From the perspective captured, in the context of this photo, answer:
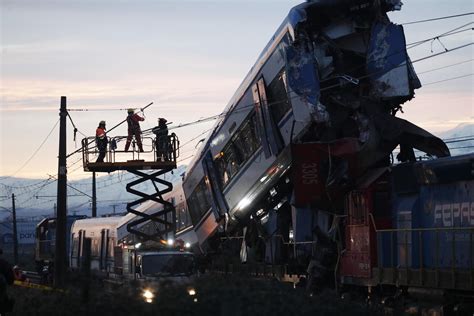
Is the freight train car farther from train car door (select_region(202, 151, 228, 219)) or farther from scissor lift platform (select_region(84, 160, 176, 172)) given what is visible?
scissor lift platform (select_region(84, 160, 176, 172))

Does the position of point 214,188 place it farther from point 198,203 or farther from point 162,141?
point 162,141

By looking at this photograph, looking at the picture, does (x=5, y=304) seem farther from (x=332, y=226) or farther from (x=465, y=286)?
(x=332, y=226)

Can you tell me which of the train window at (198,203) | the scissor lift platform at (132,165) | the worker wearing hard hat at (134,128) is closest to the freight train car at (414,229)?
the train window at (198,203)

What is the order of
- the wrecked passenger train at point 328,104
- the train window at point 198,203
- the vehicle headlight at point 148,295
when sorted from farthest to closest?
1. the train window at point 198,203
2. the wrecked passenger train at point 328,104
3. the vehicle headlight at point 148,295

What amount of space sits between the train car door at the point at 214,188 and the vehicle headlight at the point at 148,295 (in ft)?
35.9

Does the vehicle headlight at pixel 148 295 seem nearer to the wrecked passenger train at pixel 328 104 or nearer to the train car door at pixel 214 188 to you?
the wrecked passenger train at pixel 328 104

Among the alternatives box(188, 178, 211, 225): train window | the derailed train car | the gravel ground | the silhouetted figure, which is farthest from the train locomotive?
the silhouetted figure

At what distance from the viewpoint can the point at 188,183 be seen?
3148cm

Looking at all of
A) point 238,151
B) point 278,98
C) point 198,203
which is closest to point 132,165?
point 198,203

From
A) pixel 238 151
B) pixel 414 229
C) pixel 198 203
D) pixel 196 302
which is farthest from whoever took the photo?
pixel 198 203

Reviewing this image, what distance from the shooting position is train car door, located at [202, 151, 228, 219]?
27.7 meters

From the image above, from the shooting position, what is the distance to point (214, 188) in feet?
92.6

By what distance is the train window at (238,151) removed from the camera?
25.3 m

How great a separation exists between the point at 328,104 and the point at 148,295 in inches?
330
